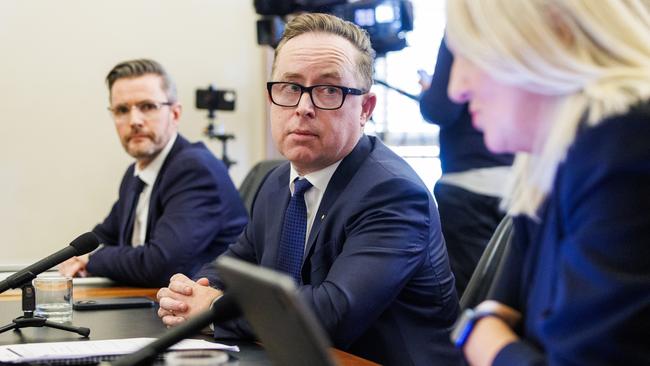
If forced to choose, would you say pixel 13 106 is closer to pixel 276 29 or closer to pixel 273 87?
pixel 276 29

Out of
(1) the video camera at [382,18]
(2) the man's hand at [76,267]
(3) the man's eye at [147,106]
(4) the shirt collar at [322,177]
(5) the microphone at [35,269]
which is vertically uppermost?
(1) the video camera at [382,18]

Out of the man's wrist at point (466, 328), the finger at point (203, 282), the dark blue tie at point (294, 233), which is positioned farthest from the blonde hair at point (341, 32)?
the man's wrist at point (466, 328)

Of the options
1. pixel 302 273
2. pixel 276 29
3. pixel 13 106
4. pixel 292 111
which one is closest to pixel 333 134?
pixel 292 111

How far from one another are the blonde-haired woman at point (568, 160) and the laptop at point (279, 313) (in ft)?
0.87

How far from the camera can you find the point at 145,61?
3406mm

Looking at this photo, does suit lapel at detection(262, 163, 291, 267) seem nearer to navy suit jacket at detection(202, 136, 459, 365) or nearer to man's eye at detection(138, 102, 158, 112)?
navy suit jacket at detection(202, 136, 459, 365)

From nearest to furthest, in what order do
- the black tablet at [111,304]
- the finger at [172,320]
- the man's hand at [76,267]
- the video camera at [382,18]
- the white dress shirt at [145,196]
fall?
the finger at [172,320] < the black tablet at [111,304] < the man's hand at [76,267] < the white dress shirt at [145,196] < the video camera at [382,18]

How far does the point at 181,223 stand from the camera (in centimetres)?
288

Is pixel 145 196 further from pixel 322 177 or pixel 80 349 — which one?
pixel 80 349

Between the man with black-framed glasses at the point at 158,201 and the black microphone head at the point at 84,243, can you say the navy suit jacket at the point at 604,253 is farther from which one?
the man with black-framed glasses at the point at 158,201

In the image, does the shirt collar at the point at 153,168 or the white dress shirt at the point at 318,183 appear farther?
the shirt collar at the point at 153,168

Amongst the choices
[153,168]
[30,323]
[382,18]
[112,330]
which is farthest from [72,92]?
[112,330]

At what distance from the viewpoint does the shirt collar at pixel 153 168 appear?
322 centimetres

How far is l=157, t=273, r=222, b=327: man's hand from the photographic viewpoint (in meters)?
1.86
